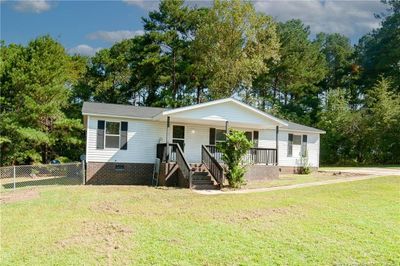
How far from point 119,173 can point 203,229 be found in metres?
10.1

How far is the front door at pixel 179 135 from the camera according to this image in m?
18.4

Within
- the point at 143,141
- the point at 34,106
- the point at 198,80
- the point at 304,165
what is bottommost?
the point at 304,165

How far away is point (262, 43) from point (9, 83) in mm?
20152

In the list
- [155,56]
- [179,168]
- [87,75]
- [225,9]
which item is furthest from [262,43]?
[179,168]

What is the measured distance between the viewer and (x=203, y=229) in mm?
7633

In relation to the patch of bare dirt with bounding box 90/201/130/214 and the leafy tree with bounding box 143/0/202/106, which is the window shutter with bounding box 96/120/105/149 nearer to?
the patch of bare dirt with bounding box 90/201/130/214

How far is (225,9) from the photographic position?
29.2 metres

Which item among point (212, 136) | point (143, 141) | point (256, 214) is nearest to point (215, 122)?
point (212, 136)

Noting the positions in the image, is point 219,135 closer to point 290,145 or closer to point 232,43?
point 290,145

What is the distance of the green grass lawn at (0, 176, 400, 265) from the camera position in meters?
6.05

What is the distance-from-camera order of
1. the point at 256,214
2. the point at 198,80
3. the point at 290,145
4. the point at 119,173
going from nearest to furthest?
the point at 256,214 < the point at 119,173 < the point at 290,145 < the point at 198,80

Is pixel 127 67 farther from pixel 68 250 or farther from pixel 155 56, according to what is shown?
pixel 68 250

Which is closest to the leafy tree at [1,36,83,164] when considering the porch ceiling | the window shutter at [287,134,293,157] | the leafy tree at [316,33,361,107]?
the porch ceiling

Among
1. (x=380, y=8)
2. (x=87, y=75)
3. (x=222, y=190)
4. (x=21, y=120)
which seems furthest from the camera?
(x=380, y=8)
